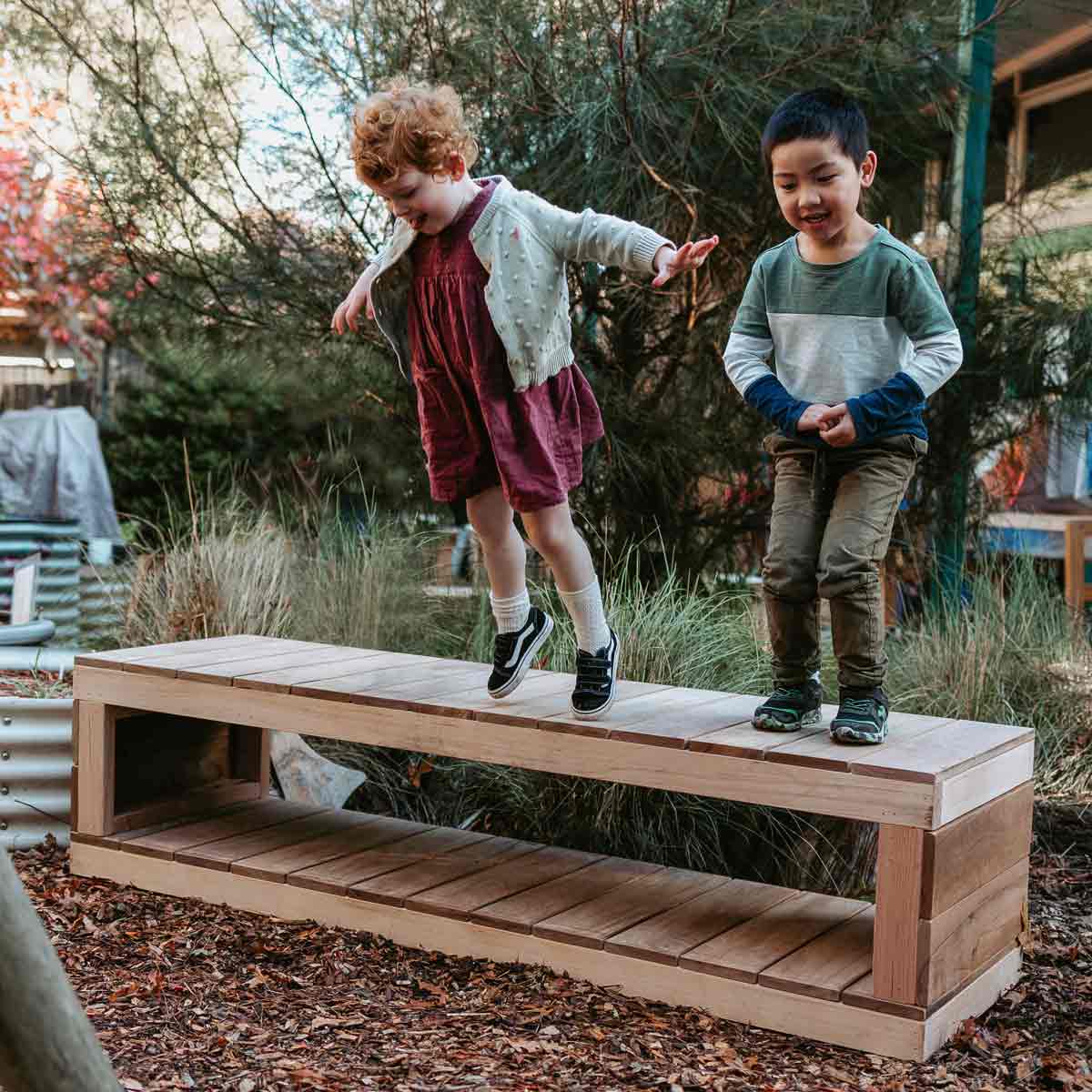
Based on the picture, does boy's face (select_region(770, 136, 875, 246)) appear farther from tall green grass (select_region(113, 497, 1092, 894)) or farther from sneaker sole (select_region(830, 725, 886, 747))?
tall green grass (select_region(113, 497, 1092, 894))

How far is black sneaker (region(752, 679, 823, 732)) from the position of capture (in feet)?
8.71

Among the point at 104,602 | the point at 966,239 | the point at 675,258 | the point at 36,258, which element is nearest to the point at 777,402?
the point at 675,258

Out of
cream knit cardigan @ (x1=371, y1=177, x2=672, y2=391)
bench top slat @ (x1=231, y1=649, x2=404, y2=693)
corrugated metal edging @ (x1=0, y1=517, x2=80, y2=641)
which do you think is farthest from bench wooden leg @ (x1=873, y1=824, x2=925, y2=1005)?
corrugated metal edging @ (x1=0, y1=517, x2=80, y2=641)

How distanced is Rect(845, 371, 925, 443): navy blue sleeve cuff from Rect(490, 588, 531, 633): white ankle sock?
91 cm

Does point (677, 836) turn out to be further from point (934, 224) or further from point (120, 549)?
point (120, 549)

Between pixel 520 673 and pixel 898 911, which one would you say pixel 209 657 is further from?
pixel 898 911

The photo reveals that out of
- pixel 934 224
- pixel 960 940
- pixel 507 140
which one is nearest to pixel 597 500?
pixel 507 140

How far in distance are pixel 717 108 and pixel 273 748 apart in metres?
2.62

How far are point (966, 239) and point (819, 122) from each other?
2.75 metres

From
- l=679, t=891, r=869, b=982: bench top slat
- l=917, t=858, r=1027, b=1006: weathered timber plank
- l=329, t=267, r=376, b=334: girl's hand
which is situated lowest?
l=679, t=891, r=869, b=982: bench top slat

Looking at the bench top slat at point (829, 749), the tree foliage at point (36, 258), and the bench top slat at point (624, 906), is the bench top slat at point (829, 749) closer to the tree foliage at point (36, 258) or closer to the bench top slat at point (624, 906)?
the bench top slat at point (624, 906)

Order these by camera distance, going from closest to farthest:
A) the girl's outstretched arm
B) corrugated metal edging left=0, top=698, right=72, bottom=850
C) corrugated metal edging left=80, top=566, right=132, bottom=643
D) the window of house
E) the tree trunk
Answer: the tree trunk
the girl's outstretched arm
corrugated metal edging left=0, top=698, right=72, bottom=850
corrugated metal edging left=80, top=566, right=132, bottom=643
the window of house

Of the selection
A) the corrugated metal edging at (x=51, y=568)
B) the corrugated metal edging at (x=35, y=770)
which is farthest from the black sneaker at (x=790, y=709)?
the corrugated metal edging at (x=51, y=568)

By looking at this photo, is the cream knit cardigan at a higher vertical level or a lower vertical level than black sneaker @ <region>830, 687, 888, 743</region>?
higher
